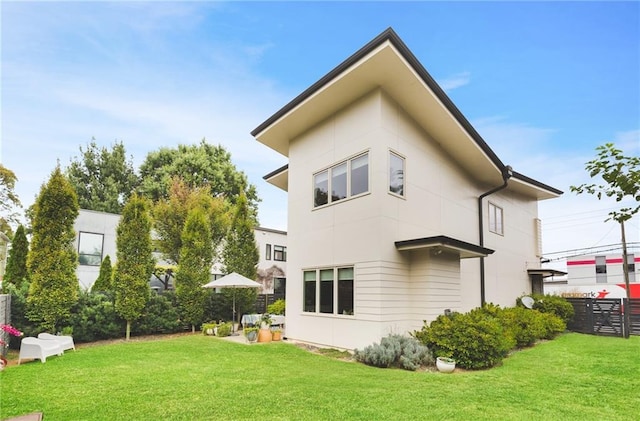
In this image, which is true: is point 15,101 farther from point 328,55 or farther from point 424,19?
point 424,19

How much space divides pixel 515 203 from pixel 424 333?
10575 millimetres

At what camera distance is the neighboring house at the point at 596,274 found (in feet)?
106

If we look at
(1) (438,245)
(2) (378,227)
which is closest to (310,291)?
(2) (378,227)

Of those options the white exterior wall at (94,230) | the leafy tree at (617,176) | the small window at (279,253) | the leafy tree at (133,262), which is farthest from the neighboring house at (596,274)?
the leafy tree at (617,176)

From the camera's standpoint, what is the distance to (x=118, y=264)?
11469 millimetres

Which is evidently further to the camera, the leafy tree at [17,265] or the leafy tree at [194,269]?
the leafy tree at [17,265]

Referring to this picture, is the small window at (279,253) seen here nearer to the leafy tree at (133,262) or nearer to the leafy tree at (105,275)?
the leafy tree at (105,275)

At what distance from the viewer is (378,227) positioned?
8.71m

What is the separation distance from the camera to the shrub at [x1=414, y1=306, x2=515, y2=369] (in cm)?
745

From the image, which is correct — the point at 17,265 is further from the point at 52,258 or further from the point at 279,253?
the point at 279,253

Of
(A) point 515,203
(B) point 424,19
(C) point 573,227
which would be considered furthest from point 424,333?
(C) point 573,227

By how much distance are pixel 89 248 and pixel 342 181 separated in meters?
14.7

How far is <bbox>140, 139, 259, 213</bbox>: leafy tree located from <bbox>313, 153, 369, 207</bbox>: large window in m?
18.0

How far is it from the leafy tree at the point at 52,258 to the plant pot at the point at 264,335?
5313 millimetres
